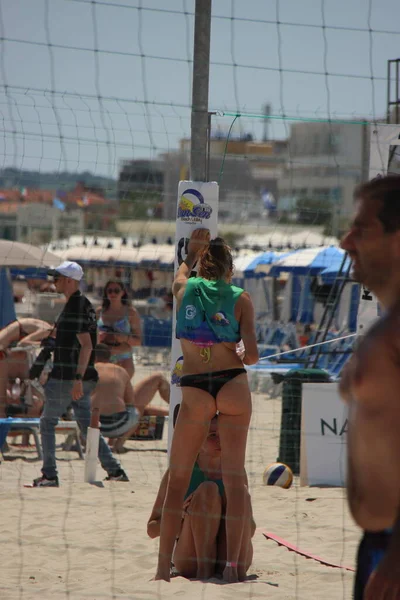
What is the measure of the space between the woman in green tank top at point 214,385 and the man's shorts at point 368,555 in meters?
1.97

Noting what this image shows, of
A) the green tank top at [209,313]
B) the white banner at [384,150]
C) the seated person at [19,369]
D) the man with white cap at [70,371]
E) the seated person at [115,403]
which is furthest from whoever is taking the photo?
the seated person at [19,369]

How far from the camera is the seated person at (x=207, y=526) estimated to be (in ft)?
13.2

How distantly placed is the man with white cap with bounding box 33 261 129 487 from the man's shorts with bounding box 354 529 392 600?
172 inches

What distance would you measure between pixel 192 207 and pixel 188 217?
0.18 ft

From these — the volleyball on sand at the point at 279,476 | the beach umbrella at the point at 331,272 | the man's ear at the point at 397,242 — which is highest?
the beach umbrella at the point at 331,272

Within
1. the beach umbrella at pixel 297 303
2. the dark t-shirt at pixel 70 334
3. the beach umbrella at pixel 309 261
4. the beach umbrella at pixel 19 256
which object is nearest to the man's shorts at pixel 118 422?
the dark t-shirt at pixel 70 334

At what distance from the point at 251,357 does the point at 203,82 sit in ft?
4.28

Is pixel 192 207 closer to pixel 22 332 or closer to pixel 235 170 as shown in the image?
pixel 22 332

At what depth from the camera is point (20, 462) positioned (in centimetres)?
714

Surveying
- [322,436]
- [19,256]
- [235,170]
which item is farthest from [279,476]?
[235,170]

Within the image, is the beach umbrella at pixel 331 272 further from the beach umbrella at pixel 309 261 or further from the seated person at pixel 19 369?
the seated person at pixel 19 369

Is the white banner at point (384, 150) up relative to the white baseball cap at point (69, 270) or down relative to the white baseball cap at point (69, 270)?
up

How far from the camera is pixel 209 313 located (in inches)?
159

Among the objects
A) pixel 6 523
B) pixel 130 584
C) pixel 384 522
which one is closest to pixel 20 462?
pixel 6 523
